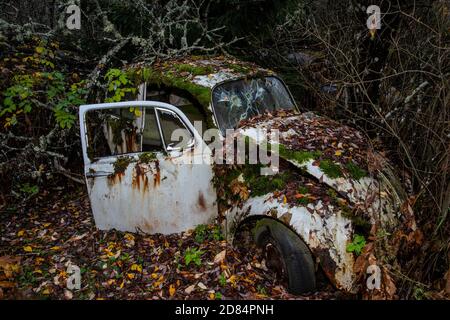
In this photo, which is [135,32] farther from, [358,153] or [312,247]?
[312,247]

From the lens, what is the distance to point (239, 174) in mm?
4047

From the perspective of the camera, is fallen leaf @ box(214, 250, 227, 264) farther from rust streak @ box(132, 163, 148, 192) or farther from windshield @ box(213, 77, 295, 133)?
windshield @ box(213, 77, 295, 133)

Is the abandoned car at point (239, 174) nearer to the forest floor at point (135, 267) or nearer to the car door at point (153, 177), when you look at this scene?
the car door at point (153, 177)

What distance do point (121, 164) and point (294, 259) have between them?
215 centimetres

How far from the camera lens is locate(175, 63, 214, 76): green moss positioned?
4672 mm

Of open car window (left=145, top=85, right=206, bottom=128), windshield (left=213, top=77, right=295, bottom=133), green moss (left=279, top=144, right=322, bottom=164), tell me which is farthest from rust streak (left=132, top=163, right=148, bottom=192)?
green moss (left=279, top=144, right=322, bottom=164)

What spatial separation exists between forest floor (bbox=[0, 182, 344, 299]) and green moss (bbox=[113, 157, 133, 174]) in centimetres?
81

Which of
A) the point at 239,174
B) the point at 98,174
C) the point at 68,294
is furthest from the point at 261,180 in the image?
the point at 68,294

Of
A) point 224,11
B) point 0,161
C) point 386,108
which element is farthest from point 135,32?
point 386,108

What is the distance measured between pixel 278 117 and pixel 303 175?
3.23 ft

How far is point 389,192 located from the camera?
380cm

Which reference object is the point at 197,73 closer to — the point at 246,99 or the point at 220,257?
A: the point at 246,99

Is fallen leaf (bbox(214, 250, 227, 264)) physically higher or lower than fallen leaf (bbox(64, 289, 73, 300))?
higher

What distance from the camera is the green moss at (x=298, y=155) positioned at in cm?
392
